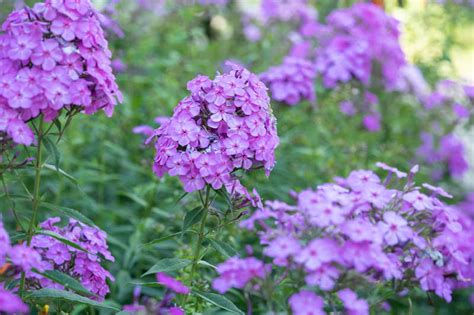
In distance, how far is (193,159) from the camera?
8.18 ft

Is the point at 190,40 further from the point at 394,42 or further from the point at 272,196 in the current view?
the point at 272,196

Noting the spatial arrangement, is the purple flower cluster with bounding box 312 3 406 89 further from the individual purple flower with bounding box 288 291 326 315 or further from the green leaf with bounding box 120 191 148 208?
the individual purple flower with bounding box 288 291 326 315

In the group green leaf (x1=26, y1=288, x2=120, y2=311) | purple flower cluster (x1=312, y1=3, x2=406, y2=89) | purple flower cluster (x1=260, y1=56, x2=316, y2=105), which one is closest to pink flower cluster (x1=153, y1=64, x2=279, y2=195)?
green leaf (x1=26, y1=288, x2=120, y2=311)

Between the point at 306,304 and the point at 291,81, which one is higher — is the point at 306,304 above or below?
below

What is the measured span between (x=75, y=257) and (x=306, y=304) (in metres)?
1.02

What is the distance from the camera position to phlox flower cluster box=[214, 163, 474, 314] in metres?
2.11

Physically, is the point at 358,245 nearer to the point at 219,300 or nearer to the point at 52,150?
the point at 219,300

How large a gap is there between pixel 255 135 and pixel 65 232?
0.85 metres

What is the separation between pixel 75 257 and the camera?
8.96 feet

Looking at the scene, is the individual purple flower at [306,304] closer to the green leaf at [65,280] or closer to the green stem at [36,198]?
the green leaf at [65,280]

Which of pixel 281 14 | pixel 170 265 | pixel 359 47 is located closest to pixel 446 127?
pixel 359 47

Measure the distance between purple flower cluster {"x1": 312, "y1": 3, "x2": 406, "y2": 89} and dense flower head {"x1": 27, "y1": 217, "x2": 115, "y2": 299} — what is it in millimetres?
2693

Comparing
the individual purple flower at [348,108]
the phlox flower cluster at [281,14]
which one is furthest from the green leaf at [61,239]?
the phlox flower cluster at [281,14]

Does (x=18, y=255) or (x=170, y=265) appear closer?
(x=18, y=255)
